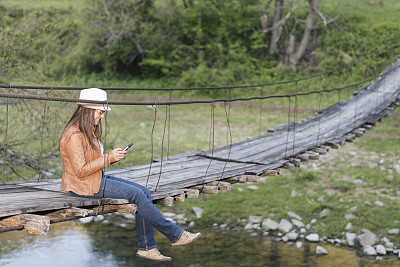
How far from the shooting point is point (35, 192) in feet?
13.0

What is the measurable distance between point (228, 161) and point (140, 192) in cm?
227

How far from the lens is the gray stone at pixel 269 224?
9.20m

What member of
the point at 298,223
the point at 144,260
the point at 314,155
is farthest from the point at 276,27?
the point at 314,155

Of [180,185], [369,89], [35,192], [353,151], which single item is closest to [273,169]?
[180,185]

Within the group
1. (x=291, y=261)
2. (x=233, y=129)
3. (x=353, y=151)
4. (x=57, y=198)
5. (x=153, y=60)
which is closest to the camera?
(x=57, y=198)

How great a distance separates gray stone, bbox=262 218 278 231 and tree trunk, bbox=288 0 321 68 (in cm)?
732

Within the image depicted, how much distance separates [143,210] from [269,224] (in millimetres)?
5685

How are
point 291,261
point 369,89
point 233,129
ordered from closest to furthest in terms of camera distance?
point 291,261, point 369,89, point 233,129

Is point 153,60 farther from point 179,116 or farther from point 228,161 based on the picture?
point 228,161

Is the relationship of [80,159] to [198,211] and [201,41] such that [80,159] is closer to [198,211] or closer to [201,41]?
[198,211]

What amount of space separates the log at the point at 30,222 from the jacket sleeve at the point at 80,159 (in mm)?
403

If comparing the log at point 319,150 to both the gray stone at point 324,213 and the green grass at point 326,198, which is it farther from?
the gray stone at point 324,213

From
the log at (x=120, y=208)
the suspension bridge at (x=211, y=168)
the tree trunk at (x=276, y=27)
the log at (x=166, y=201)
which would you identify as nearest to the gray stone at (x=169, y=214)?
the suspension bridge at (x=211, y=168)

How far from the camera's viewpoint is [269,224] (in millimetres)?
9242
